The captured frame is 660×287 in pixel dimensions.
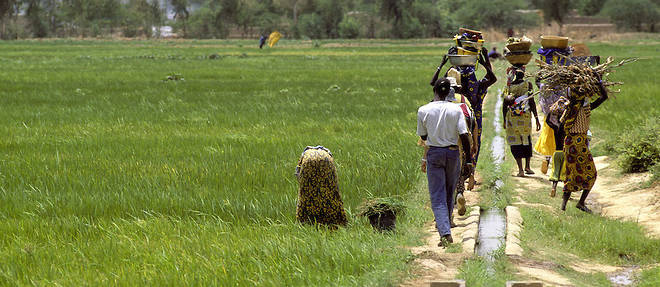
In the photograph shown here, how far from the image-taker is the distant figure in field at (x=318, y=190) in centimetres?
763

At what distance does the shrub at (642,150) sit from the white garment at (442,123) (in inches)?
196

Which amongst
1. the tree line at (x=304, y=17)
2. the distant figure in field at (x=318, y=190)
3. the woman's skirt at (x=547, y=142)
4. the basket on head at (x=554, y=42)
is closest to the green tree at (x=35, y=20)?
the tree line at (x=304, y=17)

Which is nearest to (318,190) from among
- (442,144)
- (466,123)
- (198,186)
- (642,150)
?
(442,144)

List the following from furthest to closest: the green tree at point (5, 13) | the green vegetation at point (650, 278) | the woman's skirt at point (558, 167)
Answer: the green tree at point (5, 13) → the woman's skirt at point (558, 167) → the green vegetation at point (650, 278)

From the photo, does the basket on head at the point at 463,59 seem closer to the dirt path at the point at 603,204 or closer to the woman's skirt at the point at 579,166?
the woman's skirt at the point at 579,166

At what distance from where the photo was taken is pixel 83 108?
19438 mm

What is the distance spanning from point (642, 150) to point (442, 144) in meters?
5.33

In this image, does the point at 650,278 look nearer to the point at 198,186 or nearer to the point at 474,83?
the point at 474,83

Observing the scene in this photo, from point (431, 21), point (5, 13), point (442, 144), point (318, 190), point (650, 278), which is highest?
point (442, 144)

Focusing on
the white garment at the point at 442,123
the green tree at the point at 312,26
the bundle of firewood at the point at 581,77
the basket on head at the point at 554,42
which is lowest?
the green tree at the point at 312,26

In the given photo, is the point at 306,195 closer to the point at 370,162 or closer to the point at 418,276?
the point at 418,276

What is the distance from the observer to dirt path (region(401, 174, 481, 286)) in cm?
654

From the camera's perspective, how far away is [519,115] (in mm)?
11617

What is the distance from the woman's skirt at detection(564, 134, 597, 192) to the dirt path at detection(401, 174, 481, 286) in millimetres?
1190
